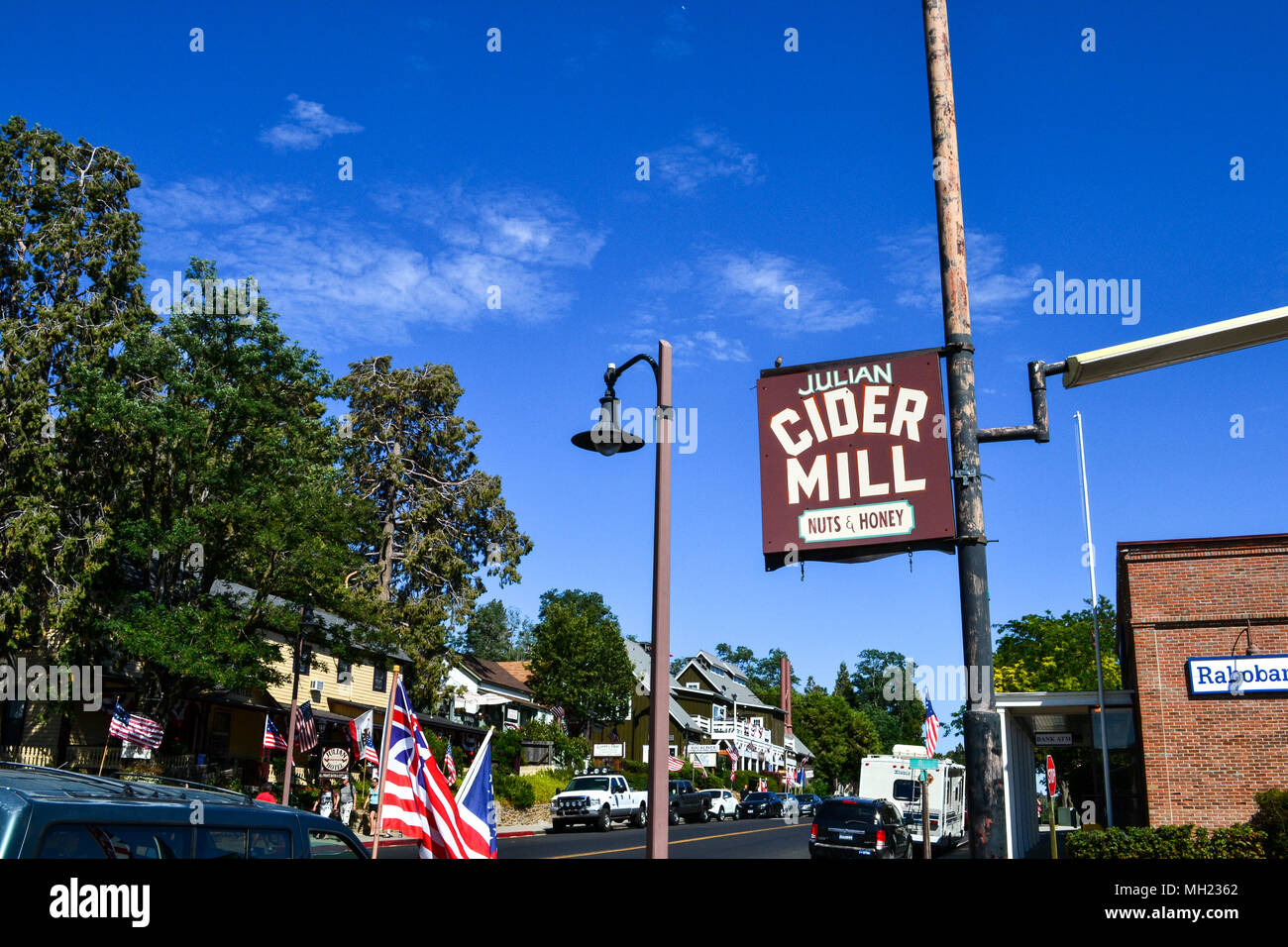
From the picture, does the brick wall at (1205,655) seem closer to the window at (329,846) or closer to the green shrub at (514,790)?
the window at (329,846)

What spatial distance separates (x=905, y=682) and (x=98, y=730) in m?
113

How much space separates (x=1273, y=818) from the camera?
2250cm

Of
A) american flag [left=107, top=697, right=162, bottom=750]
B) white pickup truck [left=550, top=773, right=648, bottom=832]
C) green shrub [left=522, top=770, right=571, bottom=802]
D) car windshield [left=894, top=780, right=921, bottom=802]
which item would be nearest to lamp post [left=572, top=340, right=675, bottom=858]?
american flag [left=107, top=697, right=162, bottom=750]

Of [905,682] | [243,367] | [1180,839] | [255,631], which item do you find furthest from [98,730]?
[905,682]

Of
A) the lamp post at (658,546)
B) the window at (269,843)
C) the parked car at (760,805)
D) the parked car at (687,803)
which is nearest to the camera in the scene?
the window at (269,843)

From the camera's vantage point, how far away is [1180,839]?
21828mm

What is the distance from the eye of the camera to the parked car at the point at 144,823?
142 inches

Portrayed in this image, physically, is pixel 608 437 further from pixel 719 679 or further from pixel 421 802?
pixel 719 679

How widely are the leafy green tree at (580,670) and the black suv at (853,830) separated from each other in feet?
115

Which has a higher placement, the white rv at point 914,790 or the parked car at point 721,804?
the white rv at point 914,790

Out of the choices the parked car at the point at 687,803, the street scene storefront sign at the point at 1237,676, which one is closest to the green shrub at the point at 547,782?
the parked car at the point at 687,803

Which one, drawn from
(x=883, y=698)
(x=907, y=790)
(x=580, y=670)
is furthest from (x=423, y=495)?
(x=883, y=698)

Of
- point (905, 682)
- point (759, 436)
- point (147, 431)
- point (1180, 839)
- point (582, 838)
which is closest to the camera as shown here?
point (759, 436)
